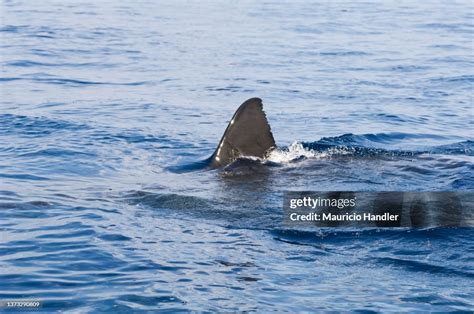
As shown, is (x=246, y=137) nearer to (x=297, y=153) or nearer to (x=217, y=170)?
(x=217, y=170)

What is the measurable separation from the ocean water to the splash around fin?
1.06 feet

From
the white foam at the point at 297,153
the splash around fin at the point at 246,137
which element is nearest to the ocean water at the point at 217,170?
the white foam at the point at 297,153

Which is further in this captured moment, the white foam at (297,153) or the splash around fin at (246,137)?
the white foam at (297,153)

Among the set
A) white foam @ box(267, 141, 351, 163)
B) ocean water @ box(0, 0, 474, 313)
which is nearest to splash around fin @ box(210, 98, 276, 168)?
white foam @ box(267, 141, 351, 163)

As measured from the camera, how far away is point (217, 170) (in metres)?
12.5

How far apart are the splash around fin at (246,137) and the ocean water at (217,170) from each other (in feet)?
1.06

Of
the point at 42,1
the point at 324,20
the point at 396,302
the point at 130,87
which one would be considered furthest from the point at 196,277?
the point at 42,1

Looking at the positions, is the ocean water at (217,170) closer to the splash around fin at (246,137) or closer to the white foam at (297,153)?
the white foam at (297,153)

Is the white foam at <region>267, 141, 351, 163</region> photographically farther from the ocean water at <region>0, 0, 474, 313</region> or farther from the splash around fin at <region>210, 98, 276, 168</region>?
the splash around fin at <region>210, 98, 276, 168</region>

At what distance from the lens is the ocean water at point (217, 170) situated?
26.7 ft

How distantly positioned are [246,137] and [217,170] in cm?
64

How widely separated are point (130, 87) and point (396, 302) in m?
14.3

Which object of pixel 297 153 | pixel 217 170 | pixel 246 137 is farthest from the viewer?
pixel 297 153

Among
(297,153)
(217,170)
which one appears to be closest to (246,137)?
(217,170)
